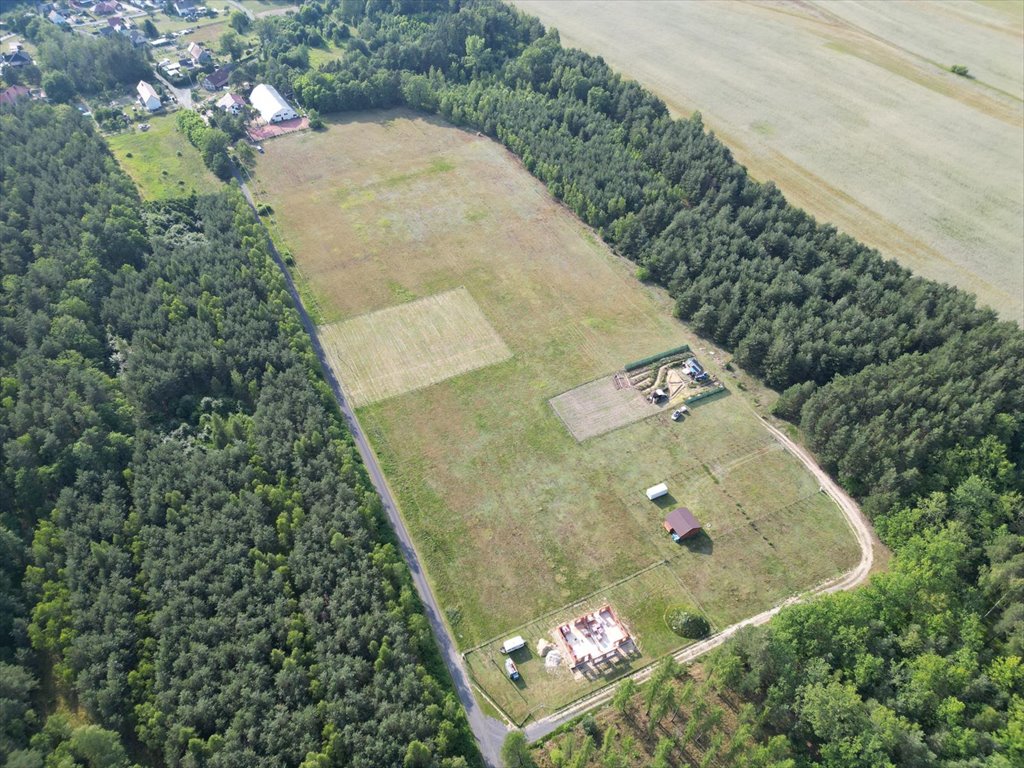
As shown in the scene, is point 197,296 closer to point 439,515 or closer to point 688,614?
point 439,515

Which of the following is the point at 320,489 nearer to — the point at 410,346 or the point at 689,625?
the point at 410,346

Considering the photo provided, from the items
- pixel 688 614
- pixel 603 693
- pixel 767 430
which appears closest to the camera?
pixel 603 693

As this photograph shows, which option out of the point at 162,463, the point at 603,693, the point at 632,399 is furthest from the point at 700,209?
the point at 162,463

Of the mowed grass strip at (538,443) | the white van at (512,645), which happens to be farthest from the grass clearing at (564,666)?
the mowed grass strip at (538,443)

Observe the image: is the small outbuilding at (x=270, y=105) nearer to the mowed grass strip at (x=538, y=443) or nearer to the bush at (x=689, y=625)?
the mowed grass strip at (x=538, y=443)

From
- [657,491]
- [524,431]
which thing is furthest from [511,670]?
[524,431]

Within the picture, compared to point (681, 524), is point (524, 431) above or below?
below
